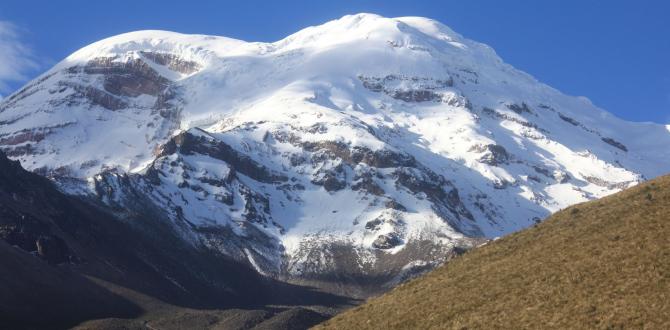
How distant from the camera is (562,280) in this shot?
68.0 m

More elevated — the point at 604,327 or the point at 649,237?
the point at 649,237

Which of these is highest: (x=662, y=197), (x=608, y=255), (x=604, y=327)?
(x=662, y=197)

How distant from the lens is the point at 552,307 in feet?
210

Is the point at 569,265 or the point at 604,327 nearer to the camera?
the point at 604,327

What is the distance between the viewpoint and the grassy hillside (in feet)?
201

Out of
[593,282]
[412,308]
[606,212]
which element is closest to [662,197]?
[606,212]

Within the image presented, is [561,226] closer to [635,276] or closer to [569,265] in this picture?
[569,265]

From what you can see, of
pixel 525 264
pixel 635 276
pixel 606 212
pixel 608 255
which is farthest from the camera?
pixel 606 212

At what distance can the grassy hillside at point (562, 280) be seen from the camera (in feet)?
201

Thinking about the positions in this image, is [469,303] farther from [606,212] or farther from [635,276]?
[606,212]

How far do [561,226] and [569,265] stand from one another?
41.4ft

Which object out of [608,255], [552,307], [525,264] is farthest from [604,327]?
[525,264]

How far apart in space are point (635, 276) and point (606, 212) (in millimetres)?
17942

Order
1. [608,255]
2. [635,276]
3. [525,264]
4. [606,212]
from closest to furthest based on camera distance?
1. [635,276]
2. [608,255]
3. [525,264]
4. [606,212]
